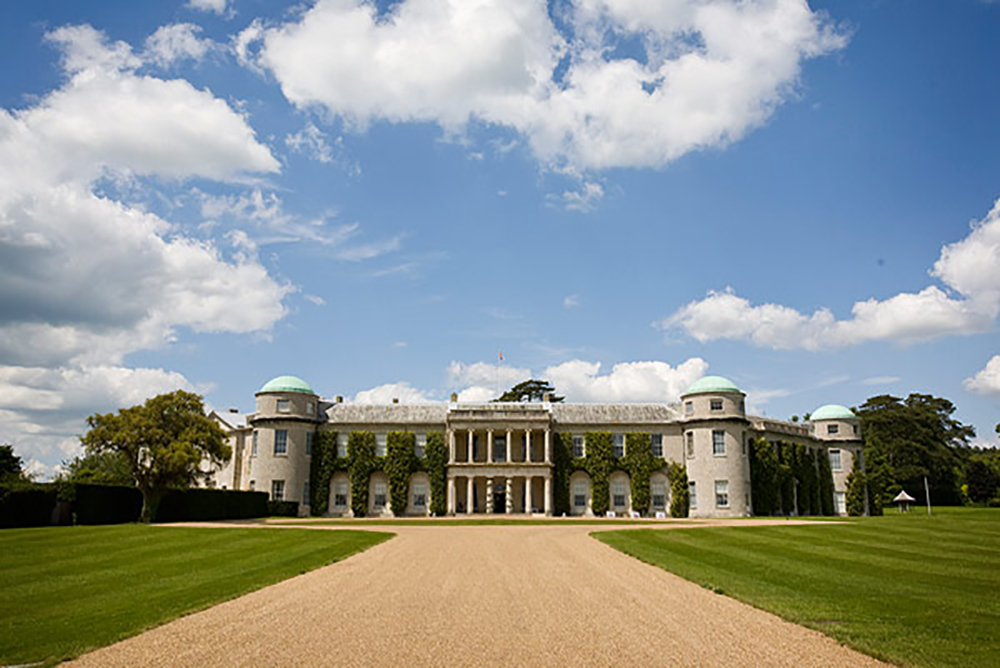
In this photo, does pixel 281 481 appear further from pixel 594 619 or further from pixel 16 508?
pixel 594 619

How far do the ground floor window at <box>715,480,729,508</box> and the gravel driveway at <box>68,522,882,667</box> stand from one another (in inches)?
1423

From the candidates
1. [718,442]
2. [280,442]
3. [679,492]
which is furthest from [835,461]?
[280,442]

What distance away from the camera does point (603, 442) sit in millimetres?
55031

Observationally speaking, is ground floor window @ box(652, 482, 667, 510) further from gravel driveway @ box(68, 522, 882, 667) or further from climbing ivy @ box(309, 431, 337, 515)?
gravel driveway @ box(68, 522, 882, 667)

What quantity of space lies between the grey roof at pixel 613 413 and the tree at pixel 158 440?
25.4 meters

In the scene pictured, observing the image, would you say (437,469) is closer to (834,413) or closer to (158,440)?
(158,440)

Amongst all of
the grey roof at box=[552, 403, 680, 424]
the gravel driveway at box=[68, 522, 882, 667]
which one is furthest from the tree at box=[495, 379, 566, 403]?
the gravel driveway at box=[68, 522, 882, 667]

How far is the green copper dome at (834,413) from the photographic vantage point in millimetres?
61469

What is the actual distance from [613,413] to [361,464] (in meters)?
19.1

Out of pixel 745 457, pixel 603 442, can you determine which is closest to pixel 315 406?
pixel 603 442

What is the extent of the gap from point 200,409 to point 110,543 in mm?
19710

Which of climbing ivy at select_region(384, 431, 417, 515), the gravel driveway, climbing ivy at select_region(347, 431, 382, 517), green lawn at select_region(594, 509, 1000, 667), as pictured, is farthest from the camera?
climbing ivy at select_region(384, 431, 417, 515)

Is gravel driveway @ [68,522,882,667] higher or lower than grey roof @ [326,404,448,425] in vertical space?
lower

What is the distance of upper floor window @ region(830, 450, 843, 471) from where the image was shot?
60.7 metres
